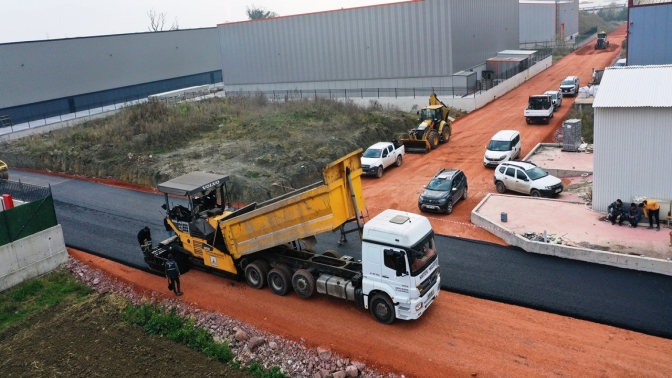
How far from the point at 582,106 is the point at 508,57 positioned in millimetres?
20211

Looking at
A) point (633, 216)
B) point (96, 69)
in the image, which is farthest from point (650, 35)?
point (96, 69)

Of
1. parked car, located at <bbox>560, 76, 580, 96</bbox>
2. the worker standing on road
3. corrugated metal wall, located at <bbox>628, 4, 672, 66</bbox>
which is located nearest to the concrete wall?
the worker standing on road

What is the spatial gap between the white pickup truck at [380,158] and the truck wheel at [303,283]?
14.5 metres

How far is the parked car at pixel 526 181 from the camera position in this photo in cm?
2284

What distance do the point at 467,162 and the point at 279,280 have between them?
723 inches

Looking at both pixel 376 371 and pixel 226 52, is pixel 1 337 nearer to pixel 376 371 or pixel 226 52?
pixel 376 371

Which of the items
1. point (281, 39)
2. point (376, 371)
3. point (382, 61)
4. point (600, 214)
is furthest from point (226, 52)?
point (376, 371)

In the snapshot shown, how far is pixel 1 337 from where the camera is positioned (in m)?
14.1

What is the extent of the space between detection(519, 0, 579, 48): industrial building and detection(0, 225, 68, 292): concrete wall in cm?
7951

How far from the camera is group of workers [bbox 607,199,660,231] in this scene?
17922 millimetres

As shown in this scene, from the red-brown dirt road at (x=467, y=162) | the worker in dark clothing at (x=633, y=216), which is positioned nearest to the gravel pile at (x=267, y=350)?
the red-brown dirt road at (x=467, y=162)

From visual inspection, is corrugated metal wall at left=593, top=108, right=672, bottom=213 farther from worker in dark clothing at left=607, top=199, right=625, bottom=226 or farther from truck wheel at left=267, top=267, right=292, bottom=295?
truck wheel at left=267, top=267, right=292, bottom=295

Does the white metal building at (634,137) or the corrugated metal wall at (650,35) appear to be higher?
the corrugated metal wall at (650,35)

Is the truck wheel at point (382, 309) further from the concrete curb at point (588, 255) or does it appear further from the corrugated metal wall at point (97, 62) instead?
the corrugated metal wall at point (97, 62)
